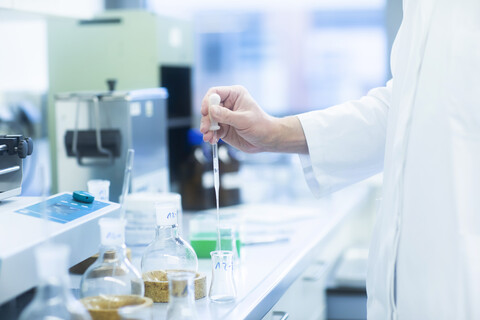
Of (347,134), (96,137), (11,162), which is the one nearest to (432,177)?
(347,134)

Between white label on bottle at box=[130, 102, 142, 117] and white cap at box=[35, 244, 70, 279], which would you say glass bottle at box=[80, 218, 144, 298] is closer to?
white cap at box=[35, 244, 70, 279]

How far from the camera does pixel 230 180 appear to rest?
7.86 ft

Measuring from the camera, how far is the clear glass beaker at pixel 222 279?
4.00ft

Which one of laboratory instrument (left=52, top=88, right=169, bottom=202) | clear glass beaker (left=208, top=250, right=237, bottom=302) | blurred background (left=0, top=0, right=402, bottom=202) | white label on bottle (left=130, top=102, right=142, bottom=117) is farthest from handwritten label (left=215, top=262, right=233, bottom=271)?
blurred background (left=0, top=0, right=402, bottom=202)

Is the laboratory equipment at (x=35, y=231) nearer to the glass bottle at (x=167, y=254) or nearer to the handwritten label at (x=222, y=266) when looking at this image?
the glass bottle at (x=167, y=254)

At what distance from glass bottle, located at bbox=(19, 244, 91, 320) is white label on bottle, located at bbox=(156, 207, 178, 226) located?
258mm

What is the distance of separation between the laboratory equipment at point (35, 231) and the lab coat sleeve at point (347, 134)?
436mm

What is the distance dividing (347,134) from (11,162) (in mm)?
669

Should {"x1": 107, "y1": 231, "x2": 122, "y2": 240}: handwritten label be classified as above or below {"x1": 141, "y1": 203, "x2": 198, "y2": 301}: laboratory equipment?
above

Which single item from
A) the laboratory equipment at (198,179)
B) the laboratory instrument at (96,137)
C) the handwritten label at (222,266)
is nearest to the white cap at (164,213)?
the handwritten label at (222,266)

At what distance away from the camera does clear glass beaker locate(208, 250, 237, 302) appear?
48.0 inches

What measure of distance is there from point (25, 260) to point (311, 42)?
8.21 feet

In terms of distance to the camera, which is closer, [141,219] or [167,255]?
[167,255]

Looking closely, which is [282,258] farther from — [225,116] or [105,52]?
[105,52]
